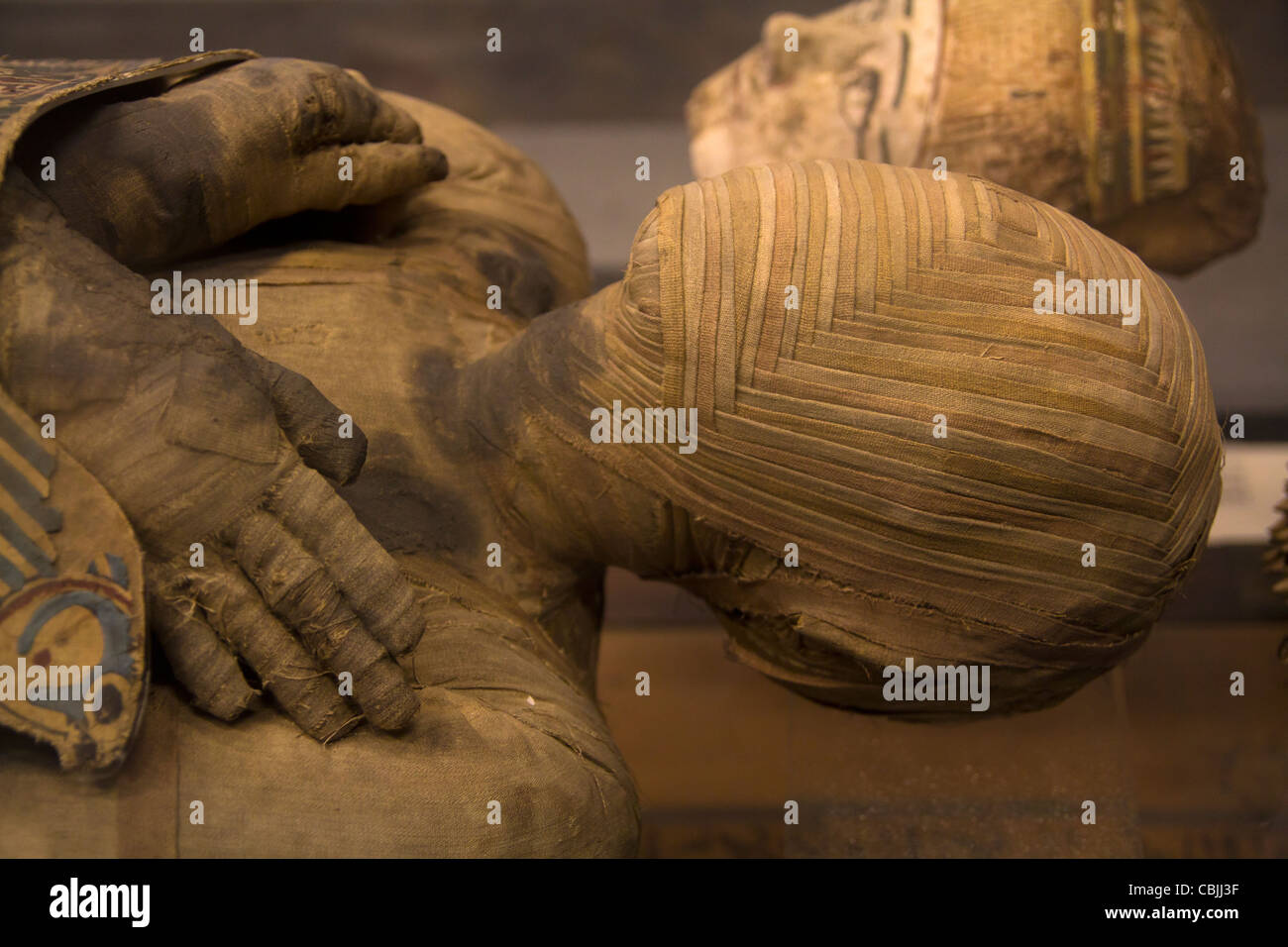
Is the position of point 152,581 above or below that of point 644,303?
below

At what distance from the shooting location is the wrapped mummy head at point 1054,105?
2723mm

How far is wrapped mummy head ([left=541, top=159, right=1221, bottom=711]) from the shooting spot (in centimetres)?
154

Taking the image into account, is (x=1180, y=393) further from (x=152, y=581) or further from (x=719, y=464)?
(x=152, y=581)

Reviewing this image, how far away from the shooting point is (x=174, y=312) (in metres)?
1.54

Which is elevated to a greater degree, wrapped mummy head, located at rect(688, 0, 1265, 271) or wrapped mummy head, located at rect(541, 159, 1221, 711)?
wrapped mummy head, located at rect(688, 0, 1265, 271)

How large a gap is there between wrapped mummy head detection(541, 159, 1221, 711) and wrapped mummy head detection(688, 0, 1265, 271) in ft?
3.67

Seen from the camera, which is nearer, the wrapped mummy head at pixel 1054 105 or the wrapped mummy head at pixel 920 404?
the wrapped mummy head at pixel 920 404

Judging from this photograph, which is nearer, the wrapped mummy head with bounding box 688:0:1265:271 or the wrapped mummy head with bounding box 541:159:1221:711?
the wrapped mummy head with bounding box 541:159:1221:711

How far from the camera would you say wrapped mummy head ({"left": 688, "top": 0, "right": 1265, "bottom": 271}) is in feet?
8.93

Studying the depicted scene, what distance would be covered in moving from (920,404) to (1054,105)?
141 cm

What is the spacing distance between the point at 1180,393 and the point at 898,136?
53.5 inches

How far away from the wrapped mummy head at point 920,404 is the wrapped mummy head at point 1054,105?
1117 mm

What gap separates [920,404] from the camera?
5.05 ft
